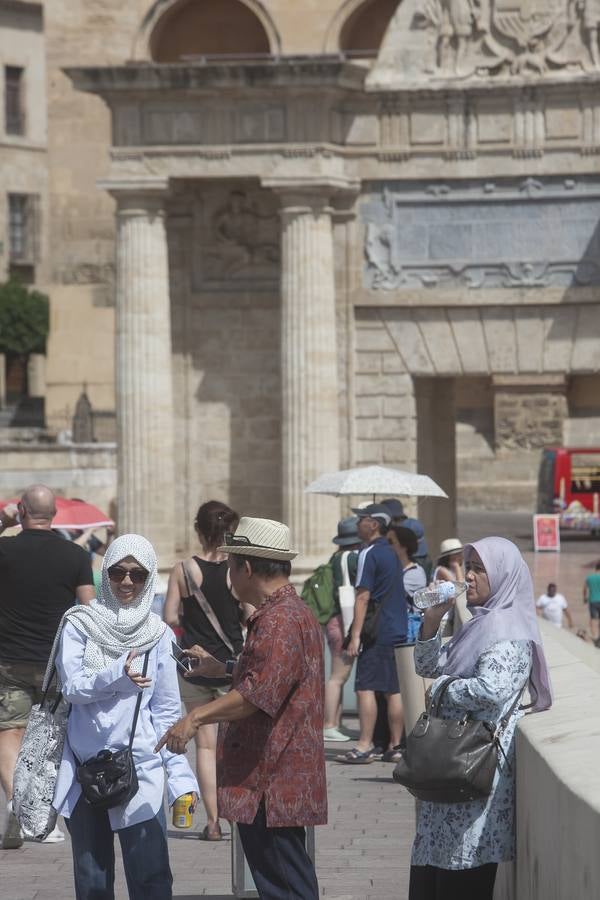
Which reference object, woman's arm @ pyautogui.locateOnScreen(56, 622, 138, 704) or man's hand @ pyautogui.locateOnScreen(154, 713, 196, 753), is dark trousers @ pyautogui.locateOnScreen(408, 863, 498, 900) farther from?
woman's arm @ pyautogui.locateOnScreen(56, 622, 138, 704)

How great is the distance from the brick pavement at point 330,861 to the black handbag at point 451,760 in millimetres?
2347

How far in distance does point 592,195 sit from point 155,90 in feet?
16.0

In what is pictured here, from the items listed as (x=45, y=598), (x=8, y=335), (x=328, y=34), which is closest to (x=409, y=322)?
(x=328, y=34)

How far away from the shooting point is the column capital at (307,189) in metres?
21.1

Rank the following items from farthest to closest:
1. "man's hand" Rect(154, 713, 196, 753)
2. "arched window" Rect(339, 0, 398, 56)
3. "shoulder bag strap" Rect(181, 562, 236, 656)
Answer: "arched window" Rect(339, 0, 398, 56) → "shoulder bag strap" Rect(181, 562, 236, 656) → "man's hand" Rect(154, 713, 196, 753)

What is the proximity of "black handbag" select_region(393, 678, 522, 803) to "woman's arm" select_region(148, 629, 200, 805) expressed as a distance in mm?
1020

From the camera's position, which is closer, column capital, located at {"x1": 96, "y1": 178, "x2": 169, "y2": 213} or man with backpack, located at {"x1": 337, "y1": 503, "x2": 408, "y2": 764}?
man with backpack, located at {"x1": 337, "y1": 503, "x2": 408, "y2": 764}

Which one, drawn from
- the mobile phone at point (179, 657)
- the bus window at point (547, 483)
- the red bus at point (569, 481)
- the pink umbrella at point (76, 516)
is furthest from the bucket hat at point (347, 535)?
the bus window at point (547, 483)

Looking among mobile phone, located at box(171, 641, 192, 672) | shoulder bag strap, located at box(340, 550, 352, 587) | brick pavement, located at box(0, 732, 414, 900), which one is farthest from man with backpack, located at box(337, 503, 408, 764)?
mobile phone, located at box(171, 641, 192, 672)

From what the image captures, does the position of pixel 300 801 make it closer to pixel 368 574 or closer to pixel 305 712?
pixel 305 712

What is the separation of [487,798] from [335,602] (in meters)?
8.03

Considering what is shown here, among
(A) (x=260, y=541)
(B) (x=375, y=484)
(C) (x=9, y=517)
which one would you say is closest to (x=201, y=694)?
(C) (x=9, y=517)

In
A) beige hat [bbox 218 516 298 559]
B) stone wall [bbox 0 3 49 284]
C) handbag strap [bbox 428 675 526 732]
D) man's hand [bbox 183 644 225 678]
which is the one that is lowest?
handbag strap [bbox 428 675 526 732]

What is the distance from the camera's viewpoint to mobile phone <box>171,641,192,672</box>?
7.30 m
